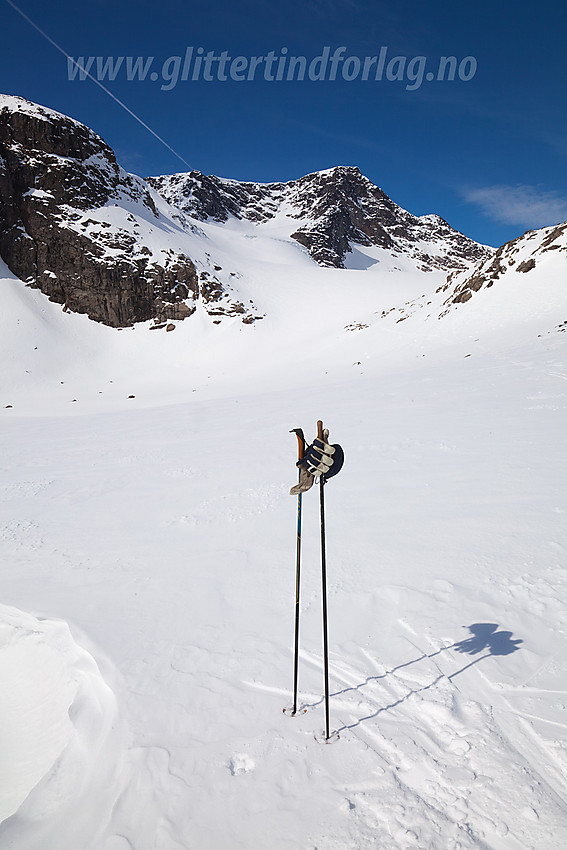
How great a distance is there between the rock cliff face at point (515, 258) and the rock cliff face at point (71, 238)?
75.2ft

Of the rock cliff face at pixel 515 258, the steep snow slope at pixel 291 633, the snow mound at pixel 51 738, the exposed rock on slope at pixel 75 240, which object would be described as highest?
the exposed rock on slope at pixel 75 240

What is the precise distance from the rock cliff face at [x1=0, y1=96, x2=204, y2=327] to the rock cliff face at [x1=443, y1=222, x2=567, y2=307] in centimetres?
2292

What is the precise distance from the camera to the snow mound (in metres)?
2.62

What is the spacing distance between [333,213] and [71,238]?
6967cm

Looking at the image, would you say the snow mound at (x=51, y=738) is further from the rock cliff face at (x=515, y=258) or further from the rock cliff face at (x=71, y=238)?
the rock cliff face at (x=71, y=238)

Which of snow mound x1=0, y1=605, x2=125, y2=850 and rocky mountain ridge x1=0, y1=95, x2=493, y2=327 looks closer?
snow mound x1=0, y1=605, x2=125, y2=850

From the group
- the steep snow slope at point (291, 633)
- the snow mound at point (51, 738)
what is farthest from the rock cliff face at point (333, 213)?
the snow mound at point (51, 738)

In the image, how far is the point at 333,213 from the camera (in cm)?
9288

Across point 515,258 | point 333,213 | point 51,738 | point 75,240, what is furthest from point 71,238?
point 333,213

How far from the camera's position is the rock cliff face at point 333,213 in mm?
90062

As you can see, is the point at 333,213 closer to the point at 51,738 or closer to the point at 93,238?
the point at 93,238

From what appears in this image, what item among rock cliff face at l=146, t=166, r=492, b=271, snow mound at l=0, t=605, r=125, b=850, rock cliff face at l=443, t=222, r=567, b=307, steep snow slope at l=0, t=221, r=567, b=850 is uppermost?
rock cliff face at l=146, t=166, r=492, b=271

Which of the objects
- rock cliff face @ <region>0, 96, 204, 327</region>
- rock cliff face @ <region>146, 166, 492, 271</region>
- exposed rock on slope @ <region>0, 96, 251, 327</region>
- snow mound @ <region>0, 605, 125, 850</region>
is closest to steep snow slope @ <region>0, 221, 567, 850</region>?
snow mound @ <region>0, 605, 125, 850</region>

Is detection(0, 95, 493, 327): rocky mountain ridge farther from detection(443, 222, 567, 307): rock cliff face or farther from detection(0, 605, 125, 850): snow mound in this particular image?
detection(0, 605, 125, 850): snow mound
